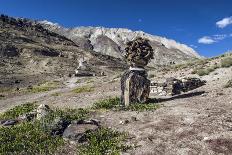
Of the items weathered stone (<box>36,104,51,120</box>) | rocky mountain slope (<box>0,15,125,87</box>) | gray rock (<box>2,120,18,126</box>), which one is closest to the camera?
weathered stone (<box>36,104,51,120</box>)

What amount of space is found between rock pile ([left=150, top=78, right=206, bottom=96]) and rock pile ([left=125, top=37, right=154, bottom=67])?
489 cm

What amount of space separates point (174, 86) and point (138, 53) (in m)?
6.24

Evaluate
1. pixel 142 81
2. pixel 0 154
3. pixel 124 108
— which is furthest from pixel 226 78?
pixel 0 154

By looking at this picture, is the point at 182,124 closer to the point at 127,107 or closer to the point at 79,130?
the point at 79,130

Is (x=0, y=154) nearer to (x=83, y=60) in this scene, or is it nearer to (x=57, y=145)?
(x=57, y=145)

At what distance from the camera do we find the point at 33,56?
144 m

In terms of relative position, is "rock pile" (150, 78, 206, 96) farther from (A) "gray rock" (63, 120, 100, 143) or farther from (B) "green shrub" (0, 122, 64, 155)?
(B) "green shrub" (0, 122, 64, 155)

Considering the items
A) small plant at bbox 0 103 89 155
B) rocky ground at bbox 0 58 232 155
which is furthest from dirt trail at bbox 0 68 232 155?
small plant at bbox 0 103 89 155

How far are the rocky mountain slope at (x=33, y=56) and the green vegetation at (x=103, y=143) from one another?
70327 mm

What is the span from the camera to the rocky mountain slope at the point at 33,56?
114 meters

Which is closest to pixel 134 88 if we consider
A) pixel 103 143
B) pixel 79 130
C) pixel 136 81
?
pixel 136 81

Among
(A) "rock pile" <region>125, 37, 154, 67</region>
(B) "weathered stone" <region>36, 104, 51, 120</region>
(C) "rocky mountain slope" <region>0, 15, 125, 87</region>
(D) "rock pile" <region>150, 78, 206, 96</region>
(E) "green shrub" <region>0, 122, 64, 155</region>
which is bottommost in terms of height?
(E) "green shrub" <region>0, 122, 64, 155</region>

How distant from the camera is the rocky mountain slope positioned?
114 m

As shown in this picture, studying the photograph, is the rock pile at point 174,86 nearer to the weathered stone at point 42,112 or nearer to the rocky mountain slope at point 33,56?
the weathered stone at point 42,112
